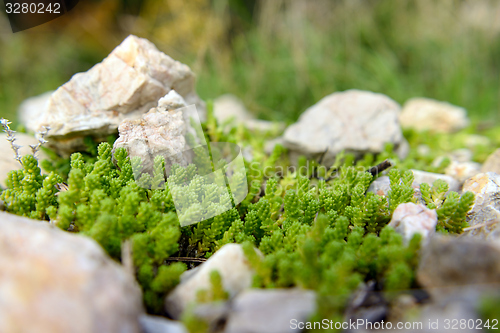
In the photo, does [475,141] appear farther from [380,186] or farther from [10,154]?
[10,154]

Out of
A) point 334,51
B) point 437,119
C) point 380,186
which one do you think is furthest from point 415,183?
point 334,51

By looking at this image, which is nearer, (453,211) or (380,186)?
(453,211)

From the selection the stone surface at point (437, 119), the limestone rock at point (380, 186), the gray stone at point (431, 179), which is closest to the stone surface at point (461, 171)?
the gray stone at point (431, 179)

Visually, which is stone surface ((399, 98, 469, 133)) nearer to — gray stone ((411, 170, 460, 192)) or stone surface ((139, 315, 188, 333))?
gray stone ((411, 170, 460, 192))

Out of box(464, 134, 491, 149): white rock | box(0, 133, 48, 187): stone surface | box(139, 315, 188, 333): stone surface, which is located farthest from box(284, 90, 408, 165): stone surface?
box(0, 133, 48, 187): stone surface

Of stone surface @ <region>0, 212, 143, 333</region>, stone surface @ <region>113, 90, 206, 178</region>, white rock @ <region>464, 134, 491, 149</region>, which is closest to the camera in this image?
stone surface @ <region>0, 212, 143, 333</region>

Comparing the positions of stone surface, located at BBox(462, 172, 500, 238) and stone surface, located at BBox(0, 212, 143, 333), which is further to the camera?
stone surface, located at BBox(462, 172, 500, 238)
